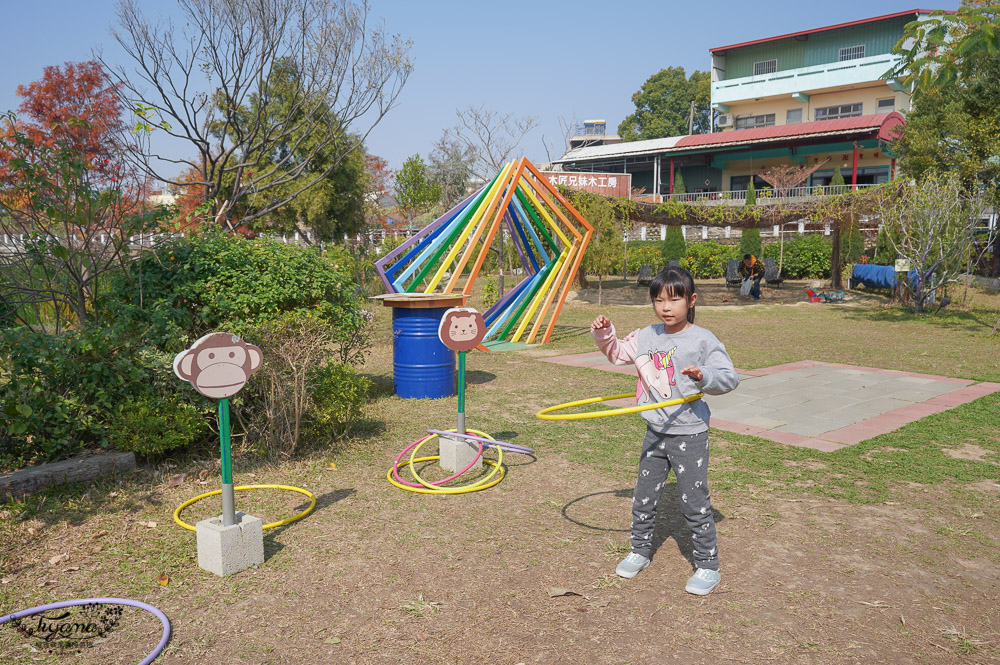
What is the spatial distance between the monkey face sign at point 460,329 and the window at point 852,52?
43.0 metres

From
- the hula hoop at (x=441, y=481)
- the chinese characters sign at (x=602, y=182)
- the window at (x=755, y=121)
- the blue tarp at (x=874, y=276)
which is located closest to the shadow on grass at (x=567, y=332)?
the hula hoop at (x=441, y=481)

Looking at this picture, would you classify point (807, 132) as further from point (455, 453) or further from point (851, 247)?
point (455, 453)

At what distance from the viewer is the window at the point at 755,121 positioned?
43.9 m

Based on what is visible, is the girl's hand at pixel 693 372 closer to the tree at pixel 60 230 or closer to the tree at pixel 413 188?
the tree at pixel 60 230

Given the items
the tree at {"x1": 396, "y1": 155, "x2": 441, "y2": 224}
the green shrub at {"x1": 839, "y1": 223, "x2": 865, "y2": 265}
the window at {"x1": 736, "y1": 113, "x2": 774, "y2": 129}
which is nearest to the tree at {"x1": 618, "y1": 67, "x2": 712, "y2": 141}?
the window at {"x1": 736, "y1": 113, "x2": 774, "y2": 129}

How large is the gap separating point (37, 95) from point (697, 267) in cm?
2273

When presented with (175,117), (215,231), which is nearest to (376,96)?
(175,117)

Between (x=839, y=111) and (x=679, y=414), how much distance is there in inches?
1750

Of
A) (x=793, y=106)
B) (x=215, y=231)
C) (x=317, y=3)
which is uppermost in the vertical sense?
(x=793, y=106)

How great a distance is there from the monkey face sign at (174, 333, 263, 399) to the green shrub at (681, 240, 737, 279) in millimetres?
25527

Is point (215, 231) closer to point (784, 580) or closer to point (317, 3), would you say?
point (784, 580)

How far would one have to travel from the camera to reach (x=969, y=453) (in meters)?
5.55

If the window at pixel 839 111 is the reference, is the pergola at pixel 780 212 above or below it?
below

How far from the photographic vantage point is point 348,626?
3.02 m
